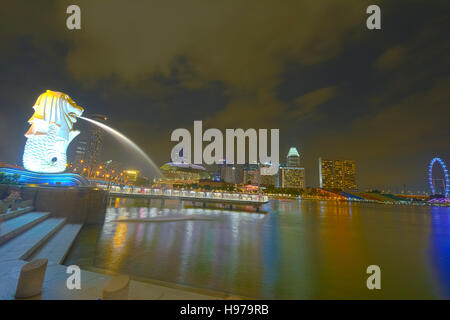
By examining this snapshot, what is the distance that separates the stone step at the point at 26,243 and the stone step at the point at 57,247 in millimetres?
252

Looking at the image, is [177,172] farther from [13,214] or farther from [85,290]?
[85,290]

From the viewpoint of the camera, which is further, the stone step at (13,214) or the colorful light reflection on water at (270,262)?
the stone step at (13,214)

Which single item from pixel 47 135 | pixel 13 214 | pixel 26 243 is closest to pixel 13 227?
pixel 26 243

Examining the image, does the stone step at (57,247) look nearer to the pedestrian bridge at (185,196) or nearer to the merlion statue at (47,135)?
the merlion statue at (47,135)

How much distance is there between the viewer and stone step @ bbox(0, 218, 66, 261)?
320 inches

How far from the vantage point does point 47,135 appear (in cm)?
2403

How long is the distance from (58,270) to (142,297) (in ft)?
12.8

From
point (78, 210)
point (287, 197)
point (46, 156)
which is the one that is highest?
point (46, 156)

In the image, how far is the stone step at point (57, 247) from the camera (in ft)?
30.5

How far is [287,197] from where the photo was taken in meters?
168

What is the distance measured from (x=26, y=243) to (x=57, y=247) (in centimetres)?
162

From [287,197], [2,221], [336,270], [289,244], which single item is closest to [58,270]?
[2,221]

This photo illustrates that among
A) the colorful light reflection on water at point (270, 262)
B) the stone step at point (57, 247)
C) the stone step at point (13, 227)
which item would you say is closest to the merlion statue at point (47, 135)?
the colorful light reflection on water at point (270, 262)
